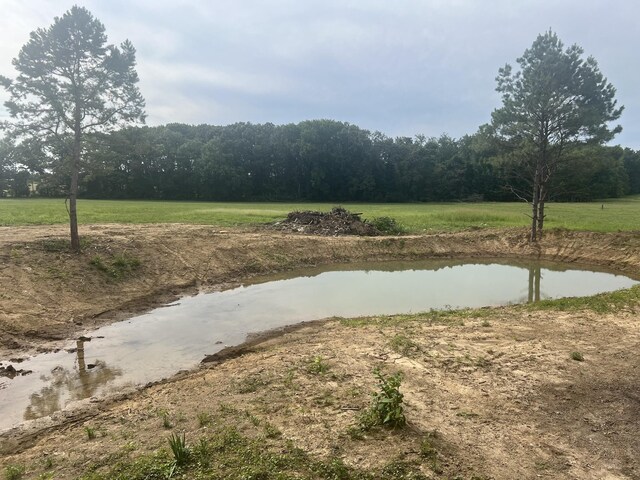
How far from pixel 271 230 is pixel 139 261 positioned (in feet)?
Result: 37.9

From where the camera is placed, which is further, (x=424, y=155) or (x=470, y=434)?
(x=424, y=155)

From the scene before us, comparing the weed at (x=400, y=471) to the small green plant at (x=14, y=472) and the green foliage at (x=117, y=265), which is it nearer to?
the small green plant at (x=14, y=472)

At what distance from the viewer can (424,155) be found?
311 ft

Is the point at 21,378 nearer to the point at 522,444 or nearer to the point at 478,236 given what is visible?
the point at 522,444

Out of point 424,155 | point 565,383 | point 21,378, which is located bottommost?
point 21,378

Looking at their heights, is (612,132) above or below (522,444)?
above

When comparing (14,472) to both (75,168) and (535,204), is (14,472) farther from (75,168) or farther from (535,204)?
(535,204)

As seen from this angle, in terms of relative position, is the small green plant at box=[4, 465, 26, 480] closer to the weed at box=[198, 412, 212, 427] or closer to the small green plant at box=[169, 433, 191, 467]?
the small green plant at box=[169, 433, 191, 467]

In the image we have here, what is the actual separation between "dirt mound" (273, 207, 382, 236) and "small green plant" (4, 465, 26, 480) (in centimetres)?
2310

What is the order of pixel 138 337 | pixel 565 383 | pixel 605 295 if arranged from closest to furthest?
pixel 565 383 < pixel 138 337 < pixel 605 295

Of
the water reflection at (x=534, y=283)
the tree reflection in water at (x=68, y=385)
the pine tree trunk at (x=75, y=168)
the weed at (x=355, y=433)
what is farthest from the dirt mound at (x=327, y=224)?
the weed at (x=355, y=433)

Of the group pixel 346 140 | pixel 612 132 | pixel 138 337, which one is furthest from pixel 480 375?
pixel 346 140

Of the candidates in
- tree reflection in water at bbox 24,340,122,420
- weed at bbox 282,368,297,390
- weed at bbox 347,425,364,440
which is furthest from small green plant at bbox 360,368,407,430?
tree reflection in water at bbox 24,340,122,420

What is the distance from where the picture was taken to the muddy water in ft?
29.0
